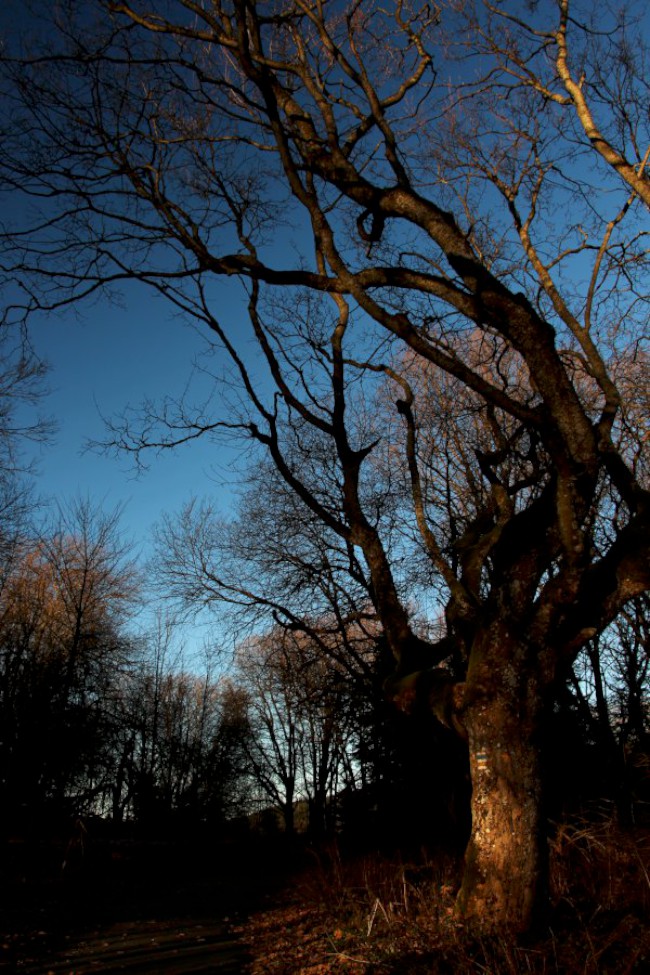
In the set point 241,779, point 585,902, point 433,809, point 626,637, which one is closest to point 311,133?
point 585,902

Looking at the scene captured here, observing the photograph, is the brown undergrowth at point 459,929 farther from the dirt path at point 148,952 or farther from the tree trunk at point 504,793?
the dirt path at point 148,952

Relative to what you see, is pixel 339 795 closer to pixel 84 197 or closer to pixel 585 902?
pixel 585 902

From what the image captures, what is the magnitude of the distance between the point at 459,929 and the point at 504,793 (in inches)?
40.6

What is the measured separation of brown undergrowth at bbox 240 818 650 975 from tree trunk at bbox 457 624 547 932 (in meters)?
0.25

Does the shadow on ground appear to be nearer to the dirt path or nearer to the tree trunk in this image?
the dirt path

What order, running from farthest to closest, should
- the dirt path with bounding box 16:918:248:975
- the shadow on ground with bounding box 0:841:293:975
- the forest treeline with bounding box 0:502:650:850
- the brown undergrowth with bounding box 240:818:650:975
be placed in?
the forest treeline with bounding box 0:502:650:850, the shadow on ground with bounding box 0:841:293:975, the dirt path with bounding box 16:918:248:975, the brown undergrowth with bounding box 240:818:650:975

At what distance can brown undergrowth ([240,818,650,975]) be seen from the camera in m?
4.16

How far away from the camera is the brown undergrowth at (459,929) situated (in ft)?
13.6

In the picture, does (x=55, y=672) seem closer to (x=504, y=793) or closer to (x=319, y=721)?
(x=319, y=721)

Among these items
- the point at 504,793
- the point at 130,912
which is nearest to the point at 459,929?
the point at 504,793

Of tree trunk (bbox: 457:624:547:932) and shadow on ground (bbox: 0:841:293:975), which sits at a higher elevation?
tree trunk (bbox: 457:624:547:932)

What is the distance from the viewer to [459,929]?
16.3ft

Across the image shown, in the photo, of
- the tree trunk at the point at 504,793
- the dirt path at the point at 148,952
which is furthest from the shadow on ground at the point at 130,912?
the tree trunk at the point at 504,793

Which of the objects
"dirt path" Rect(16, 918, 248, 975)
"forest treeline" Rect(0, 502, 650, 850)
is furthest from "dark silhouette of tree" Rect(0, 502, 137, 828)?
"dirt path" Rect(16, 918, 248, 975)
